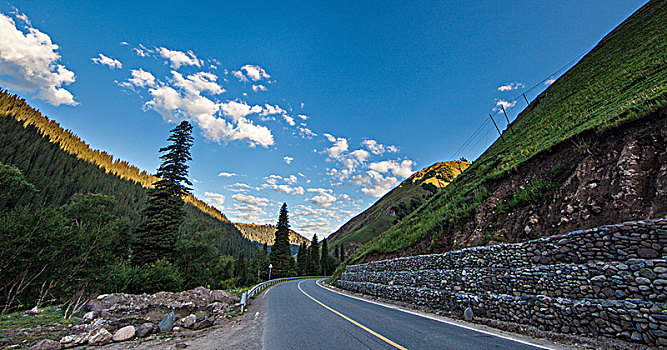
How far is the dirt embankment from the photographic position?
6906 mm

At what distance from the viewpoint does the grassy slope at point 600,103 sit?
10.2m

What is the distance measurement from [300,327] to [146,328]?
14.0ft

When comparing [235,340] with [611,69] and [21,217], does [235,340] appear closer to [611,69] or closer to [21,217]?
[21,217]

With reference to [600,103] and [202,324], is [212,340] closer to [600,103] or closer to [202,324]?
[202,324]

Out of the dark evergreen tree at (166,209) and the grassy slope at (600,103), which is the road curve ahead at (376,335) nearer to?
the grassy slope at (600,103)

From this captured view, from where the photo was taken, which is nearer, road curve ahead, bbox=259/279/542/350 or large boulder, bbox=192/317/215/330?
road curve ahead, bbox=259/279/542/350

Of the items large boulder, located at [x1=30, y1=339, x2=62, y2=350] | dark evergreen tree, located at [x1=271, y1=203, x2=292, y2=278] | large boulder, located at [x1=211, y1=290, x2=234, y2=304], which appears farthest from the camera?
dark evergreen tree, located at [x1=271, y1=203, x2=292, y2=278]

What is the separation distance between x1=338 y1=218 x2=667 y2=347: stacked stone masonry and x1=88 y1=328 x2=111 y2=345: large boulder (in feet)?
33.3

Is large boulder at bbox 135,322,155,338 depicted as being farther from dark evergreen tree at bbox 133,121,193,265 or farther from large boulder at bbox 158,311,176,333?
dark evergreen tree at bbox 133,121,193,265

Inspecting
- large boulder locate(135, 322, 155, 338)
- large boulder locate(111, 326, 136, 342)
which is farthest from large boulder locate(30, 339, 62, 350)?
large boulder locate(135, 322, 155, 338)

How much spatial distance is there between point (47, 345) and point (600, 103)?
24944mm

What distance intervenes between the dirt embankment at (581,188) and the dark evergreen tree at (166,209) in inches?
929

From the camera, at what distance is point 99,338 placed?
19.3ft

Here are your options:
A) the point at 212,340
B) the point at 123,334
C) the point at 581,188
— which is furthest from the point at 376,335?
the point at 581,188
